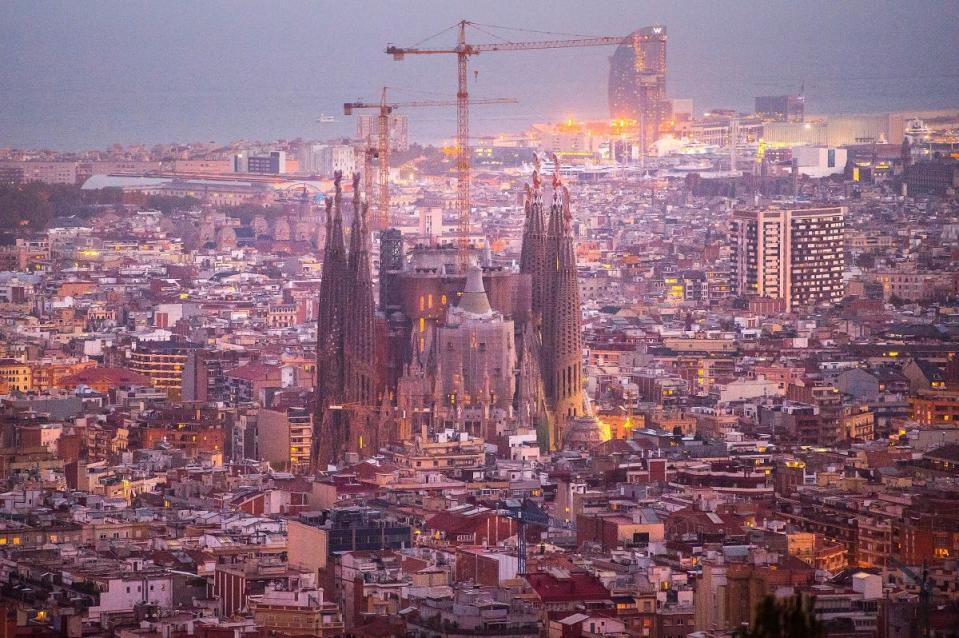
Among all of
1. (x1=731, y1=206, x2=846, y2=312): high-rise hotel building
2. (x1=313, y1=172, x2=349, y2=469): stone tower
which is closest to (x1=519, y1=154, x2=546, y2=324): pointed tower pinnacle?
(x1=313, y1=172, x2=349, y2=469): stone tower

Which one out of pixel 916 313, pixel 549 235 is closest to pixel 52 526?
pixel 549 235

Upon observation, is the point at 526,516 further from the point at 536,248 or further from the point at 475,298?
the point at 536,248

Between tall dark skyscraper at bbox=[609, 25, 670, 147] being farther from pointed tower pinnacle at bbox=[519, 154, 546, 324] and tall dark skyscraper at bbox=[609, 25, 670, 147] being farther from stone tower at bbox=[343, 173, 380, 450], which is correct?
stone tower at bbox=[343, 173, 380, 450]

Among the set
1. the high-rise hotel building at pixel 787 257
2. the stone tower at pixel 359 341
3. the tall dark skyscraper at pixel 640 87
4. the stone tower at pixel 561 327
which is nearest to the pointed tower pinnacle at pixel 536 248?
the stone tower at pixel 561 327

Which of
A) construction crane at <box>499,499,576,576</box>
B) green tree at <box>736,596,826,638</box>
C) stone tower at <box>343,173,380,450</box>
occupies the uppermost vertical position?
green tree at <box>736,596,826,638</box>

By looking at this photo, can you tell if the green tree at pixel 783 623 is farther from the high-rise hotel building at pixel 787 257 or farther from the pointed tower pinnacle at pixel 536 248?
the high-rise hotel building at pixel 787 257

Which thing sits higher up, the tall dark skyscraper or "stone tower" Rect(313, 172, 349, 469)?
the tall dark skyscraper
